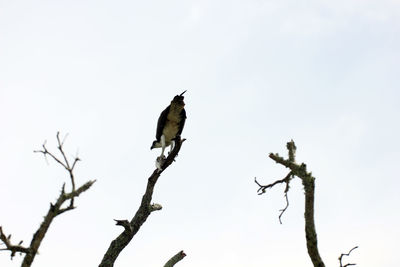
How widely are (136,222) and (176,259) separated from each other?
3.70ft

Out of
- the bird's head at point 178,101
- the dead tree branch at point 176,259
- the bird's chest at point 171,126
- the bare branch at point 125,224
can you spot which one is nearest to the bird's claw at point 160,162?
the bird's chest at point 171,126

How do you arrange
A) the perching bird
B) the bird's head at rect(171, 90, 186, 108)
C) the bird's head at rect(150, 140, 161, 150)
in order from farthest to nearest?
the bird's head at rect(150, 140, 161, 150) < the perching bird < the bird's head at rect(171, 90, 186, 108)

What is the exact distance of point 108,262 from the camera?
9000 millimetres

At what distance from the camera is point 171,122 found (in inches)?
472

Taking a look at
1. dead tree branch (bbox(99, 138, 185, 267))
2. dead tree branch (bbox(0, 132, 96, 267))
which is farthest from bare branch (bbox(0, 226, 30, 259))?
dead tree branch (bbox(99, 138, 185, 267))

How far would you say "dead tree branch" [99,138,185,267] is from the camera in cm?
909

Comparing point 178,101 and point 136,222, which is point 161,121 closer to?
point 178,101

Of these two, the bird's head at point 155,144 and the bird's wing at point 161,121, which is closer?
the bird's wing at point 161,121

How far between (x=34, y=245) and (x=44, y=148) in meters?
1.10

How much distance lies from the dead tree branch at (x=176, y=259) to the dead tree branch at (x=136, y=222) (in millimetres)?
936

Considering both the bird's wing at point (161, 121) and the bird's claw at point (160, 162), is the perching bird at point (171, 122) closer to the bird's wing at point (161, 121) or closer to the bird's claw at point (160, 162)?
the bird's wing at point (161, 121)

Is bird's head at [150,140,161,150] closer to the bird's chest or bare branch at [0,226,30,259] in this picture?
the bird's chest

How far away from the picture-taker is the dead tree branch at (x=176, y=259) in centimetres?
961

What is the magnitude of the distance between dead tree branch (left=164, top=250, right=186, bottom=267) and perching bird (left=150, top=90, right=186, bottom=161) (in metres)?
2.54
